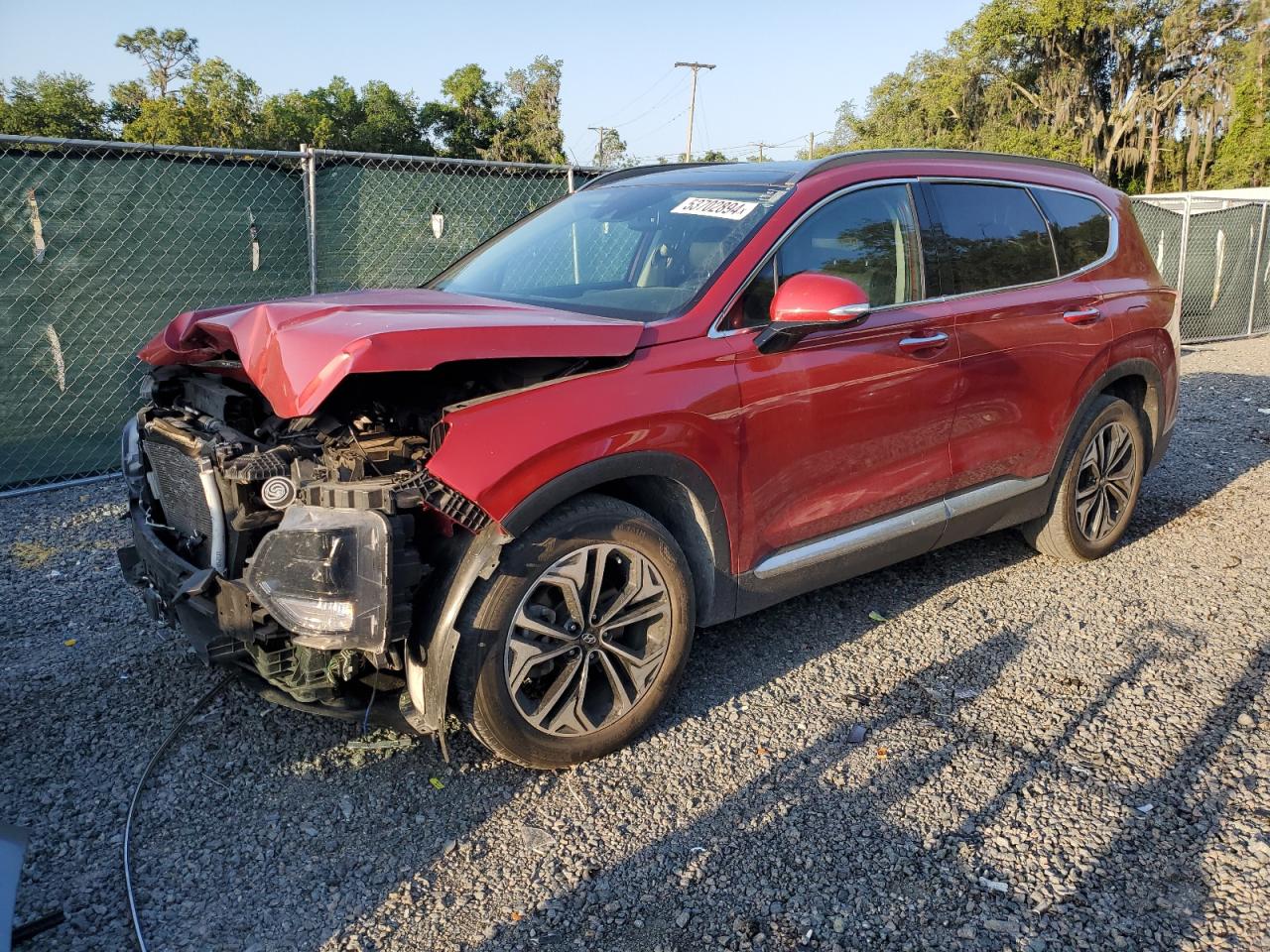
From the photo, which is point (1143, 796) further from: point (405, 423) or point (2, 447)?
point (2, 447)

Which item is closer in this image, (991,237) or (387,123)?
(991,237)

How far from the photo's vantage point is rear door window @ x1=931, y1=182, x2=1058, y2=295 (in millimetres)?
4016

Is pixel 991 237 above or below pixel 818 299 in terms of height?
above

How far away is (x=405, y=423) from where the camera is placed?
2891 millimetres

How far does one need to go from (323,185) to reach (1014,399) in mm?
5138

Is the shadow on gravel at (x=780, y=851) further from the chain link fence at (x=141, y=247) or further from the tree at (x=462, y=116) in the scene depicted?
the tree at (x=462, y=116)

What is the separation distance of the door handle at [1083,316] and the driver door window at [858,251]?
3.30 feet

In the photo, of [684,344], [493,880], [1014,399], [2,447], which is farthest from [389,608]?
[2,447]

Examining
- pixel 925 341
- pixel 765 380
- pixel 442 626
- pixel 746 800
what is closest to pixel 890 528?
pixel 925 341

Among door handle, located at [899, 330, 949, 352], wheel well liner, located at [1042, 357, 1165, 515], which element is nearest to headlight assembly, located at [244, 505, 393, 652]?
door handle, located at [899, 330, 949, 352]

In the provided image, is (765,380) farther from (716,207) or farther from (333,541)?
(333,541)

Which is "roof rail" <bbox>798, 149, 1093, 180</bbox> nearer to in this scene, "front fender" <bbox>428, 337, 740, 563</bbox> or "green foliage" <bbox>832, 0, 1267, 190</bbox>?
"front fender" <bbox>428, 337, 740, 563</bbox>

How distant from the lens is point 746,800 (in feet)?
9.71

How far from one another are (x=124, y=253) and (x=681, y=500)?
4.99 m
